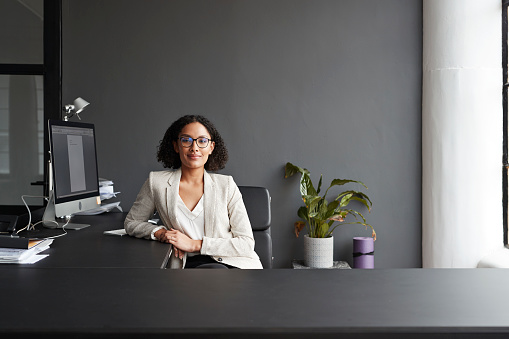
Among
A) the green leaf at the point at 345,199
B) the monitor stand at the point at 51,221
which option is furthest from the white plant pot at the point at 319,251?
the monitor stand at the point at 51,221

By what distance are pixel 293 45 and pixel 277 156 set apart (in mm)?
903

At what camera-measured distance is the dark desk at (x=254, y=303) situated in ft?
3.07

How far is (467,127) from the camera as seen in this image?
3.85 metres

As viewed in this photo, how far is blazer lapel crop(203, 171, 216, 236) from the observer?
8.54ft

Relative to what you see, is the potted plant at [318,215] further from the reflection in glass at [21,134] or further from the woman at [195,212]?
the reflection in glass at [21,134]

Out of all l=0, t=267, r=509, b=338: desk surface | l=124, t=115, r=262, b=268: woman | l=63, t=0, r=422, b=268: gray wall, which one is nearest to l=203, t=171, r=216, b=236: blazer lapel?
l=124, t=115, r=262, b=268: woman

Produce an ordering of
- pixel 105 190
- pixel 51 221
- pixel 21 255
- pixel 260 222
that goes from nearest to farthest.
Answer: pixel 21 255
pixel 51 221
pixel 260 222
pixel 105 190

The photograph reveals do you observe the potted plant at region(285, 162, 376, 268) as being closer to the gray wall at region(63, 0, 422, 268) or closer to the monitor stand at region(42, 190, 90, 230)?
the gray wall at region(63, 0, 422, 268)

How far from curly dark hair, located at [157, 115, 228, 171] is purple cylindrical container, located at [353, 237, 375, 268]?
1.61 metres

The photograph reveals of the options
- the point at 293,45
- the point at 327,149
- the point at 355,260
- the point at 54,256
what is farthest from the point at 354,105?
the point at 54,256

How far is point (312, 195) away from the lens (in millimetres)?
3961

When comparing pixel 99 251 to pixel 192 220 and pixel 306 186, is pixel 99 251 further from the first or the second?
pixel 306 186

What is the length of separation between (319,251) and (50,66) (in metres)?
2.55

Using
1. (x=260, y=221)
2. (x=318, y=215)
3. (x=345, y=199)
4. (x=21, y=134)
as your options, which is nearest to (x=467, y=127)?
(x=345, y=199)
